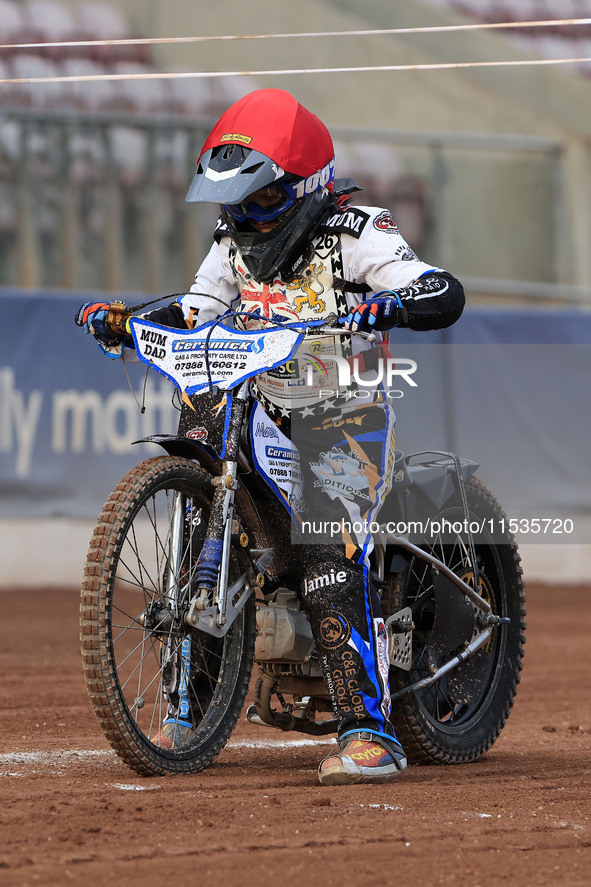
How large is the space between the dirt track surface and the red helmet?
1726mm

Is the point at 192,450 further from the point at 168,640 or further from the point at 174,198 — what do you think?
the point at 174,198

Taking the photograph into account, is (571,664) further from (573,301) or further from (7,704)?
(573,301)

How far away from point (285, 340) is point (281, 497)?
1.81ft

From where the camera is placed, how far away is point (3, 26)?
14.1m

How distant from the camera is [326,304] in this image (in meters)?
4.54

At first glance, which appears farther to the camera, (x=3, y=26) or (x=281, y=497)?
(x=3, y=26)

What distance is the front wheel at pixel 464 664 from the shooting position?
4.87 metres

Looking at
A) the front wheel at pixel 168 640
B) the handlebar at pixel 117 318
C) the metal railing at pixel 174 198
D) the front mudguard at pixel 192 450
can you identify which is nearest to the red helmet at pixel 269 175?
the handlebar at pixel 117 318

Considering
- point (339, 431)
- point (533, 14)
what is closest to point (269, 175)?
point (339, 431)

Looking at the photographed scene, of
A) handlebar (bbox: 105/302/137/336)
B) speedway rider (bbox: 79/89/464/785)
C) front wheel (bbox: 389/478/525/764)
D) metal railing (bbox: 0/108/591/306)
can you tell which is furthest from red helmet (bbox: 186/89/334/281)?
metal railing (bbox: 0/108/591/306)

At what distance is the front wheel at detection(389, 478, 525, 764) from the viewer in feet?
16.0

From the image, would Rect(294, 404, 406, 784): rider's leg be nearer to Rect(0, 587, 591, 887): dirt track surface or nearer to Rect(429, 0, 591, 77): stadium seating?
Rect(0, 587, 591, 887): dirt track surface

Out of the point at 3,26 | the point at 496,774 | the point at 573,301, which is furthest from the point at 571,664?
the point at 3,26

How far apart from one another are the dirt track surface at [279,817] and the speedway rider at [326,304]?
0.29 meters
